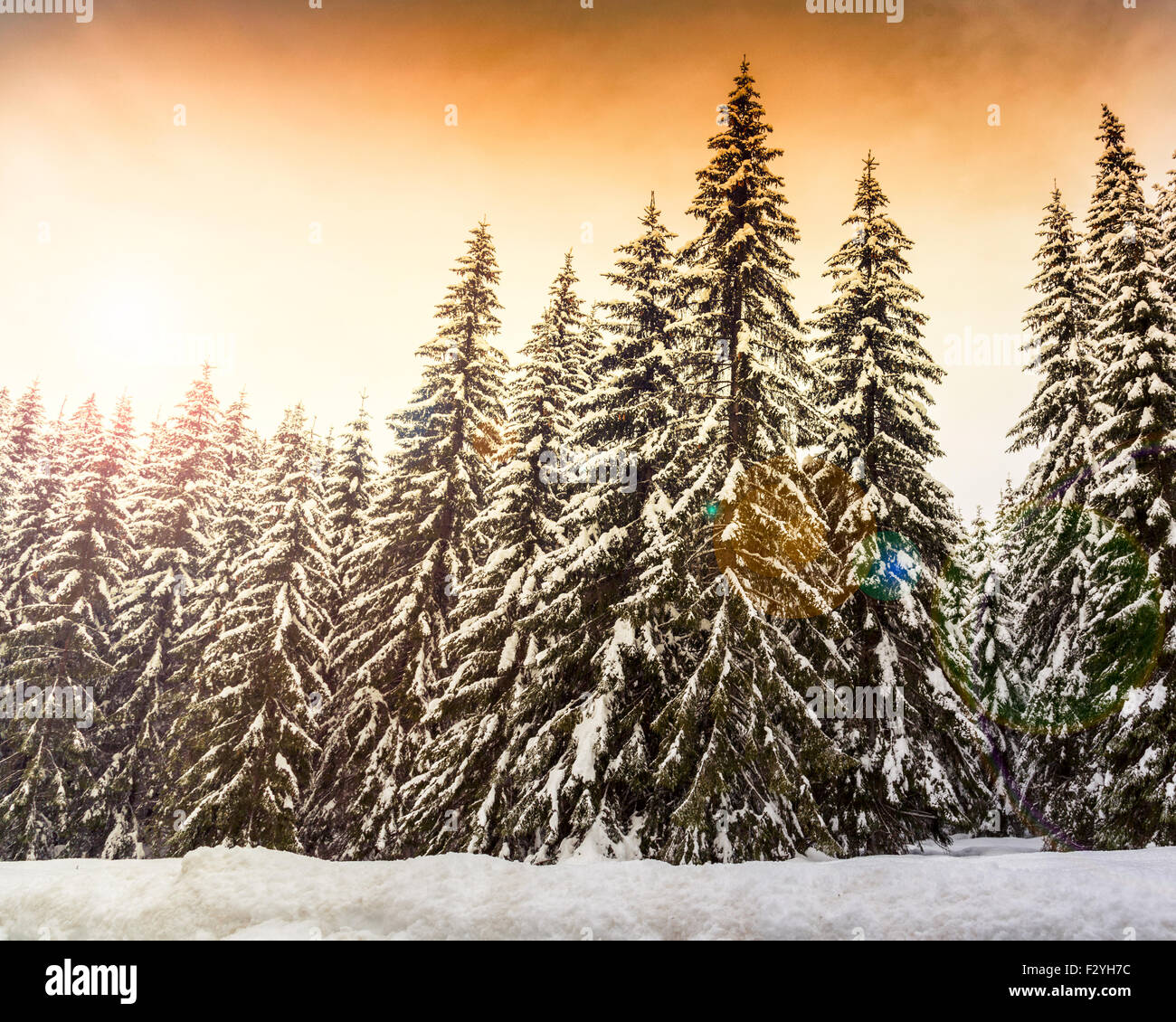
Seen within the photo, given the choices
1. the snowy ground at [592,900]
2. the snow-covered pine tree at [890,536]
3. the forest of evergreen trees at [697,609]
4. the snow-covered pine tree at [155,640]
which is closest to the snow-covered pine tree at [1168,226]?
the forest of evergreen trees at [697,609]

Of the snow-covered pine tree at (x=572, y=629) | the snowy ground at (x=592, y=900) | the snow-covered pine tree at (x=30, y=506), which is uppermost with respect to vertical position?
the snow-covered pine tree at (x=30, y=506)

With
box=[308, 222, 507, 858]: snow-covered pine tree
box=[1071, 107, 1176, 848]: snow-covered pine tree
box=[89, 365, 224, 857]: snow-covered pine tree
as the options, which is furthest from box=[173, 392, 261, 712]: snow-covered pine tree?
box=[1071, 107, 1176, 848]: snow-covered pine tree

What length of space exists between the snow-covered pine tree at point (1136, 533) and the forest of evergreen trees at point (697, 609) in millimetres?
72

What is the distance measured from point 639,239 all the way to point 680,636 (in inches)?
376

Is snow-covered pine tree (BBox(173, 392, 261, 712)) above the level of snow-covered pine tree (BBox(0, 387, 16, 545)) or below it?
below

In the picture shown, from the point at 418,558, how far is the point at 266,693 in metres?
6.07

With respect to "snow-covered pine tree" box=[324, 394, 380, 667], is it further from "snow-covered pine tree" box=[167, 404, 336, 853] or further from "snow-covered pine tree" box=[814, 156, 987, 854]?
"snow-covered pine tree" box=[814, 156, 987, 854]

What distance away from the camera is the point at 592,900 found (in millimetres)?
6574

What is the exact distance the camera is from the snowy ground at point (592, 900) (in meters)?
6.03

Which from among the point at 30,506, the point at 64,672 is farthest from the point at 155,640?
the point at 30,506

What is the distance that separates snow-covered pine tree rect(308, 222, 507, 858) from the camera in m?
18.7

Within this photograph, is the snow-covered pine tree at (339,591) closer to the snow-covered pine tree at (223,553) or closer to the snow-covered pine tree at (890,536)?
the snow-covered pine tree at (223,553)

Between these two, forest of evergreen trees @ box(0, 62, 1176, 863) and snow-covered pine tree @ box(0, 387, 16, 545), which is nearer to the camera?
forest of evergreen trees @ box(0, 62, 1176, 863)

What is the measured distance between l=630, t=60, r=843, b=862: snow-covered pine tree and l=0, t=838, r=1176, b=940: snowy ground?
450 cm
